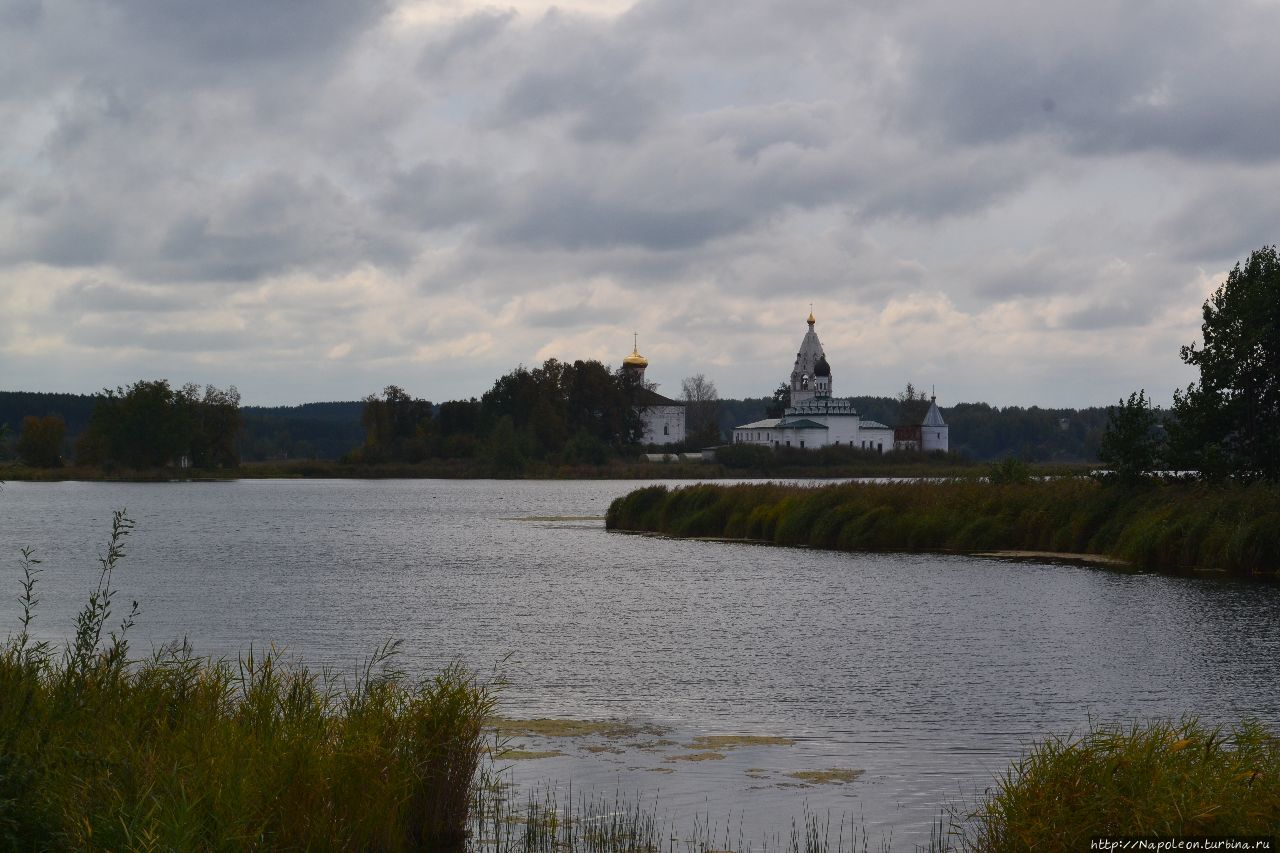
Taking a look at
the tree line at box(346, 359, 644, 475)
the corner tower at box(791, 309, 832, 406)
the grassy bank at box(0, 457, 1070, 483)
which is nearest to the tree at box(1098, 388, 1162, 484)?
the grassy bank at box(0, 457, 1070, 483)

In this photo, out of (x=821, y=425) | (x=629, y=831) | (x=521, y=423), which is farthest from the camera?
(x=821, y=425)

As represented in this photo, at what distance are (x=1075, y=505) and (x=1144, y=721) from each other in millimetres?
22091

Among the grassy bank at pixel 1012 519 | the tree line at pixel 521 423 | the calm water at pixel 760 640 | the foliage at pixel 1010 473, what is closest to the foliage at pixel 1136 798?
the calm water at pixel 760 640

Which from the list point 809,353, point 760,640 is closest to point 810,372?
point 809,353

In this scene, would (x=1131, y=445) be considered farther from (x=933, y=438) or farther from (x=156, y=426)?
(x=933, y=438)

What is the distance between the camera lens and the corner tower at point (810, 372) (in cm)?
16350

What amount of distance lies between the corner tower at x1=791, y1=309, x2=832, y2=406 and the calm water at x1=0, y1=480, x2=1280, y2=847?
12277 cm

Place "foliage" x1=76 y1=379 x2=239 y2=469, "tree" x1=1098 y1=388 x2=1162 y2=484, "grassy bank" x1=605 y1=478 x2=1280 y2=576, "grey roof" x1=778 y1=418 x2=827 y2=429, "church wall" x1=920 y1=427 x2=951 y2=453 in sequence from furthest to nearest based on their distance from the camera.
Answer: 1. "church wall" x1=920 y1=427 x2=951 y2=453
2. "grey roof" x1=778 y1=418 x2=827 y2=429
3. "foliage" x1=76 y1=379 x2=239 y2=469
4. "tree" x1=1098 y1=388 x2=1162 y2=484
5. "grassy bank" x1=605 y1=478 x2=1280 y2=576

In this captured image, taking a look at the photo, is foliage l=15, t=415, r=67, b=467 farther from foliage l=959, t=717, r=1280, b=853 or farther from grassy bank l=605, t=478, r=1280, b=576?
foliage l=959, t=717, r=1280, b=853

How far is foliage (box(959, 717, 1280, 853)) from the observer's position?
7.57 meters

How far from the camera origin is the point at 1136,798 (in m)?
7.80

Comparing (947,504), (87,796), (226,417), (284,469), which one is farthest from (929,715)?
(284,469)

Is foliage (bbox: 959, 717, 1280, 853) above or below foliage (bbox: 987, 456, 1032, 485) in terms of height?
below

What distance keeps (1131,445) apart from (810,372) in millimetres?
131821
